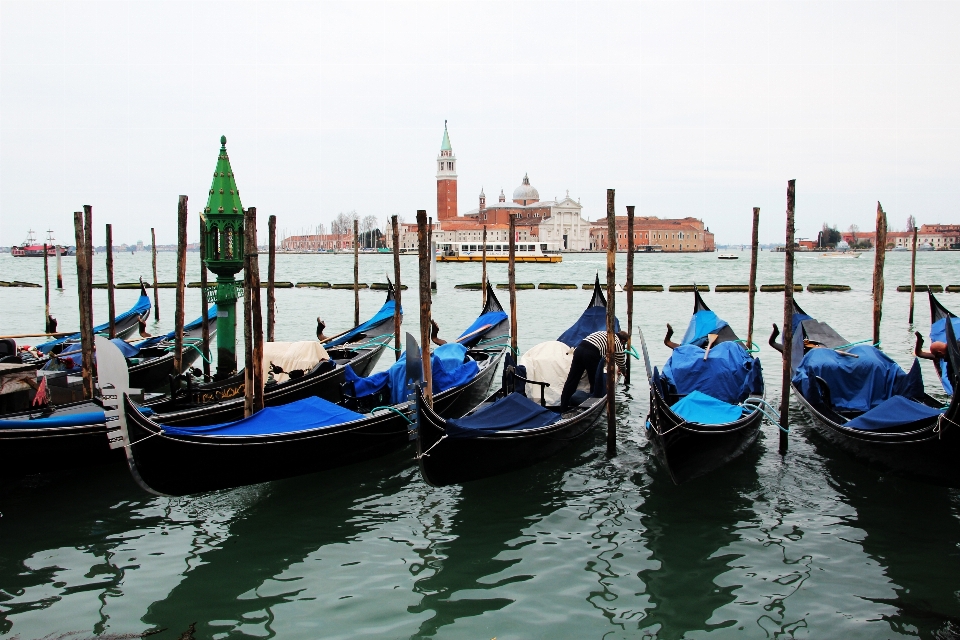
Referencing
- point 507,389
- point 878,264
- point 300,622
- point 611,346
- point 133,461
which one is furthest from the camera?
point 878,264

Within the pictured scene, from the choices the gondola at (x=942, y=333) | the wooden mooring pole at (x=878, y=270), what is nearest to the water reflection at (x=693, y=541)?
the gondola at (x=942, y=333)

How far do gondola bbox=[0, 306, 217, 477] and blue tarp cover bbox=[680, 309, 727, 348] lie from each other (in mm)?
5438

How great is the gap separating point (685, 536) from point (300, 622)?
196 cm

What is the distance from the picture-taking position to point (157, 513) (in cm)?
410

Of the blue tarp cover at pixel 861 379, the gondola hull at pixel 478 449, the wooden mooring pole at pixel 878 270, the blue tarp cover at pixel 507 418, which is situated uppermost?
the wooden mooring pole at pixel 878 270

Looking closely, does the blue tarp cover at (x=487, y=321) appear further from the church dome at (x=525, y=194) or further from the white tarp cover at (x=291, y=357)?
the church dome at (x=525, y=194)

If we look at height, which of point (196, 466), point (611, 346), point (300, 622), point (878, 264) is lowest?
point (300, 622)

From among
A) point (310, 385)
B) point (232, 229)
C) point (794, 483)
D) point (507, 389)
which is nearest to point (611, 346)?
point (507, 389)

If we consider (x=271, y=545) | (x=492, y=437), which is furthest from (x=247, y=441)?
(x=492, y=437)

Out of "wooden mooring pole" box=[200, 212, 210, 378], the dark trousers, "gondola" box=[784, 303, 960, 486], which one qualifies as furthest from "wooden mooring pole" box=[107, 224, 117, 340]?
"gondola" box=[784, 303, 960, 486]

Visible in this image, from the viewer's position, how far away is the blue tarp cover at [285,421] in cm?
410

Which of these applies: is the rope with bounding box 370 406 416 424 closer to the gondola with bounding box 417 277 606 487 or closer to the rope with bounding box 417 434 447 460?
the gondola with bounding box 417 277 606 487

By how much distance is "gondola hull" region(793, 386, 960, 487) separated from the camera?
3846mm

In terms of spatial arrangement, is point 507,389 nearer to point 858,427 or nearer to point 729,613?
point 858,427
